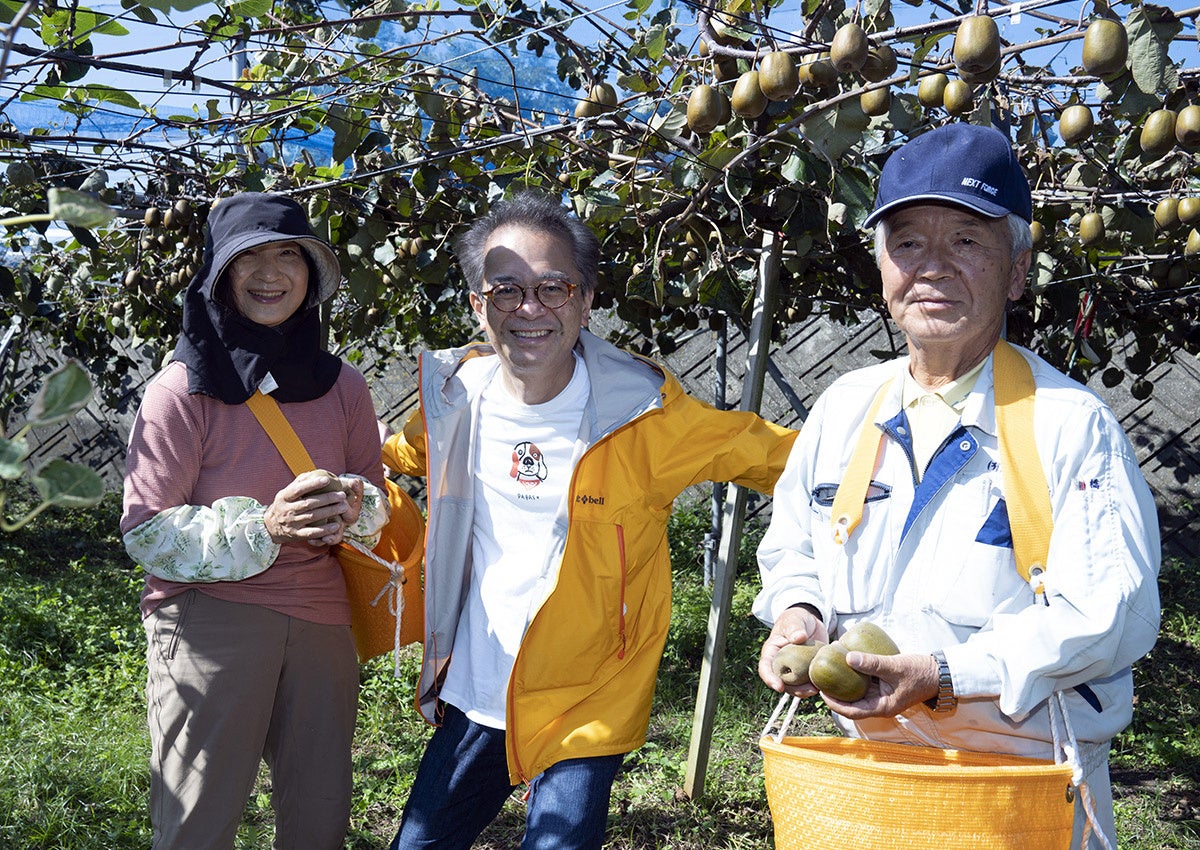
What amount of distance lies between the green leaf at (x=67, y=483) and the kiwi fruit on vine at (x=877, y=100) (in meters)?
1.40

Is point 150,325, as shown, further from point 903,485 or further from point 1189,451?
point 1189,451

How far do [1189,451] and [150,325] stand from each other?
15.8 ft

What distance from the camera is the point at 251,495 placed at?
1.92m

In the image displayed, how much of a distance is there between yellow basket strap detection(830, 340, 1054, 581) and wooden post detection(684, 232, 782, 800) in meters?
1.22

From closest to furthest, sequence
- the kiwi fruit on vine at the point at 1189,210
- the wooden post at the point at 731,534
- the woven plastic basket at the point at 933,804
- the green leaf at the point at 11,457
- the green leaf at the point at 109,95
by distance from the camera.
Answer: the green leaf at the point at 11,457 < the woven plastic basket at the point at 933,804 < the kiwi fruit on vine at the point at 1189,210 < the green leaf at the point at 109,95 < the wooden post at the point at 731,534

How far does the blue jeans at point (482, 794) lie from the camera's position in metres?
1.75

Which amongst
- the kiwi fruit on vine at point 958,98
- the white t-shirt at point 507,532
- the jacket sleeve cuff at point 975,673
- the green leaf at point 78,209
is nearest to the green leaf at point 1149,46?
the kiwi fruit on vine at point 958,98

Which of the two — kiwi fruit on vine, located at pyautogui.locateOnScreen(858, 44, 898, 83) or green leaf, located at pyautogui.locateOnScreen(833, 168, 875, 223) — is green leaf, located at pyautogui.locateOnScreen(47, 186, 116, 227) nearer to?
kiwi fruit on vine, located at pyautogui.locateOnScreen(858, 44, 898, 83)

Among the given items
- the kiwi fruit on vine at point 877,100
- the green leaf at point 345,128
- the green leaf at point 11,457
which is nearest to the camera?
the green leaf at point 11,457

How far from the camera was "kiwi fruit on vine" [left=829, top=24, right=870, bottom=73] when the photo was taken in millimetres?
1530

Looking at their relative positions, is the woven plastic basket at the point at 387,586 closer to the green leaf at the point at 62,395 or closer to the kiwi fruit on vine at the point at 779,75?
the kiwi fruit on vine at the point at 779,75

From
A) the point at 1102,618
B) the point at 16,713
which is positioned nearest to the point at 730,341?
the point at 16,713

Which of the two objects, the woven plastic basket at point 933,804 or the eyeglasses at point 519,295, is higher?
the eyeglasses at point 519,295

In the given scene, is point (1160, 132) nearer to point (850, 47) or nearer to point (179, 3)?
point (850, 47)
